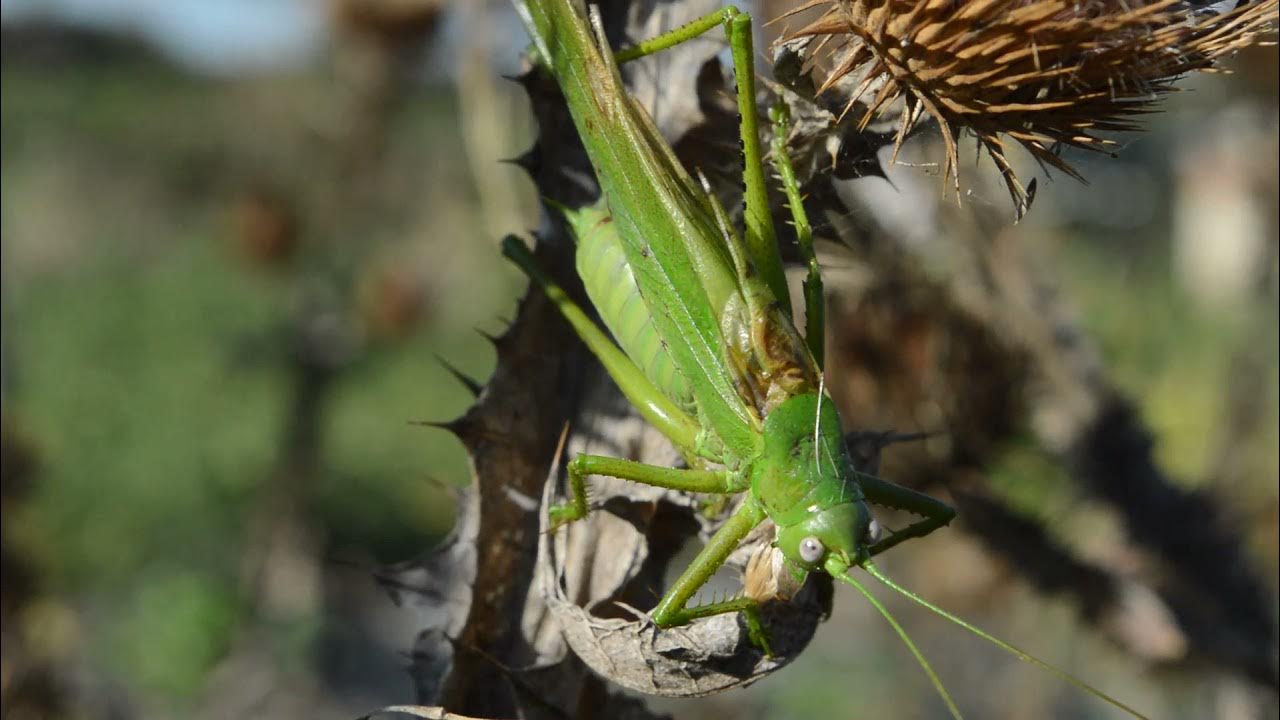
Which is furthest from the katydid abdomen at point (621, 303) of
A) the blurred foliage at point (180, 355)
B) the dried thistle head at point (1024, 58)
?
the blurred foliage at point (180, 355)

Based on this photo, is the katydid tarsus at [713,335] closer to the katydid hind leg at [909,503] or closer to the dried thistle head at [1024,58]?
the katydid hind leg at [909,503]

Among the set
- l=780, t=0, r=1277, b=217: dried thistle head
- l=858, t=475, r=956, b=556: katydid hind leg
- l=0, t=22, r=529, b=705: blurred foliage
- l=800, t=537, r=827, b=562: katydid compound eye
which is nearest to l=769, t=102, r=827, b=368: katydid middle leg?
l=780, t=0, r=1277, b=217: dried thistle head

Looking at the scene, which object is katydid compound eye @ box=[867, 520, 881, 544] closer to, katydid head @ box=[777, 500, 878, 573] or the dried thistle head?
katydid head @ box=[777, 500, 878, 573]

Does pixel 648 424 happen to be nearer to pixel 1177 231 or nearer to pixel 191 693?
pixel 191 693

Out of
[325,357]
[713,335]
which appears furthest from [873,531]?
[325,357]

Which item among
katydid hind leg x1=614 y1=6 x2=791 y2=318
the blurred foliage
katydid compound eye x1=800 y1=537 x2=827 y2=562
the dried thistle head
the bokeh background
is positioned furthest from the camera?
the blurred foliage

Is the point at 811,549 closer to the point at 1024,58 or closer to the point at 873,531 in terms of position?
the point at 873,531
